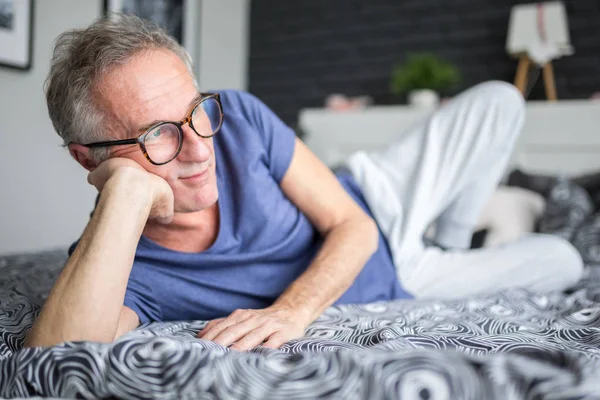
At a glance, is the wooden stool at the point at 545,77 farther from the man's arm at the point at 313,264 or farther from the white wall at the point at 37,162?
the white wall at the point at 37,162

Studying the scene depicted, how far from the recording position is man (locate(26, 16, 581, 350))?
0.99m

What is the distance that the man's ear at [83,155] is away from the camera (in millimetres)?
1183

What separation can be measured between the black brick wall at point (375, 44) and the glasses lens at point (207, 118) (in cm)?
267

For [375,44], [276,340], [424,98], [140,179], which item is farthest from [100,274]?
[375,44]

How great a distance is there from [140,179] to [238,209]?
319mm

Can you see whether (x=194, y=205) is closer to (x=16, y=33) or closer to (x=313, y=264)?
(x=313, y=264)

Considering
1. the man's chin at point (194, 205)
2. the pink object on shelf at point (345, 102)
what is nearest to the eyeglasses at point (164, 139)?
the man's chin at point (194, 205)

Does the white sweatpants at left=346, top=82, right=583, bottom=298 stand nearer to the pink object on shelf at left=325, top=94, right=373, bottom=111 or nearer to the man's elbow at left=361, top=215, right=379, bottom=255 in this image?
the man's elbow at left=361, top=215, right=379, bottom=255

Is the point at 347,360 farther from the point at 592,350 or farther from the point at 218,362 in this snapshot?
the point at 592,350

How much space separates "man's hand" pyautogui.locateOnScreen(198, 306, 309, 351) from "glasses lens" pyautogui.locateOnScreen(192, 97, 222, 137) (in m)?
0.37

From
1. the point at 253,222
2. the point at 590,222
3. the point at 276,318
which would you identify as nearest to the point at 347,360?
the point at 276,318

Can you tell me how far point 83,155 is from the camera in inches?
47.4

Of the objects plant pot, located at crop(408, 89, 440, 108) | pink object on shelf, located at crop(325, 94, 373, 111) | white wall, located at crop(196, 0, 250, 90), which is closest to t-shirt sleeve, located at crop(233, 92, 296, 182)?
plant pot, located at crop(408, 89, 440, 108)

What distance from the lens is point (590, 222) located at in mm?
2121
